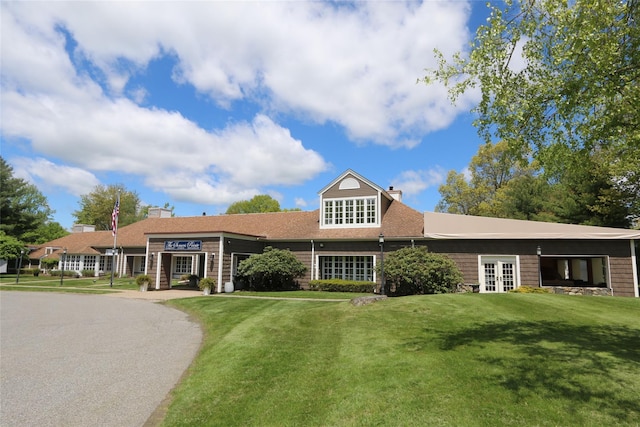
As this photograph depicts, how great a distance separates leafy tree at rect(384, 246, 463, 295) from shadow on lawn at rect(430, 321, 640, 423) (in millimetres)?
8753

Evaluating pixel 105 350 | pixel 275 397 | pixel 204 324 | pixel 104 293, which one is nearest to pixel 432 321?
pixel 275 397

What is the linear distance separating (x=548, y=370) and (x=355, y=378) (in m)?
3.08

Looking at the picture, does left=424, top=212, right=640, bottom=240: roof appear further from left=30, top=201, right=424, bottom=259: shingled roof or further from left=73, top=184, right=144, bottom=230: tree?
left=73, top=184, right=144, bottom=230: tree

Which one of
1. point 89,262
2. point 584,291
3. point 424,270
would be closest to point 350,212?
point 424,270

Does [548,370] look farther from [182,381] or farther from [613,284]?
[613,284]

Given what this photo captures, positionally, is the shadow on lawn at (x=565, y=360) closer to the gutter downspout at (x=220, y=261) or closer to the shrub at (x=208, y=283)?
the shrub at (x=208, y=283)

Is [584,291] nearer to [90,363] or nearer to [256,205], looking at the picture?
[90,363]

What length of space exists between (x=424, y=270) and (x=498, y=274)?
4337mm

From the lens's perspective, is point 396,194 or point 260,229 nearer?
point 396,194

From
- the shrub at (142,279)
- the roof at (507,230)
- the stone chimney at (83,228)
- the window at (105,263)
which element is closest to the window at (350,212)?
the roof at (507,230)

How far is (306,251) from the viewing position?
2372cm

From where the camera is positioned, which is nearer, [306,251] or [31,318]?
[31,318]

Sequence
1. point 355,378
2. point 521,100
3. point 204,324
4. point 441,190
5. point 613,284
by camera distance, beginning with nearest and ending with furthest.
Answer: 1. point 355,378
2. point 521,100
3. point 204,324
4. point 613,284
5. point 441,190

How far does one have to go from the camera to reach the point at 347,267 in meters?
23.2
